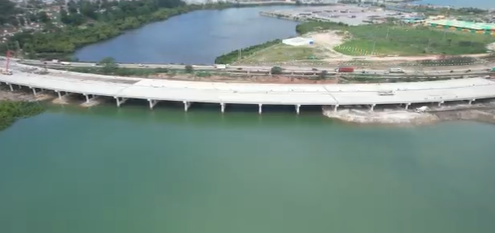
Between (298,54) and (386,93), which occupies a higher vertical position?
(298,54)

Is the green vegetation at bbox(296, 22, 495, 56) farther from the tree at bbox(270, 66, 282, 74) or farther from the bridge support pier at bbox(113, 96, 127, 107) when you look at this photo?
the bridge support pier at bbox(113, 96, 127, 107)

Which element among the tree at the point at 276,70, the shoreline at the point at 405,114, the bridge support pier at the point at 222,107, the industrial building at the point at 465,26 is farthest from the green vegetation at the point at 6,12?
the industrial building at the point at 465,26

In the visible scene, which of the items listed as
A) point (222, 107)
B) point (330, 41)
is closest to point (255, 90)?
point (222, 107)

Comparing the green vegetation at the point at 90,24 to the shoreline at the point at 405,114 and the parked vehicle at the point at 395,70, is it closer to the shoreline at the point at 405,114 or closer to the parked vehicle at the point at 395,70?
the shoreline at the point at 405,114

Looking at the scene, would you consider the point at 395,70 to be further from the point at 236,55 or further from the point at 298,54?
the point at 236,55

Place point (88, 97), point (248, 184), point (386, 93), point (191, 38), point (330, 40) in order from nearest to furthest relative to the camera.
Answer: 1. point (248, 184)
2. point (386, 93)
3. point (88, 97)
4. point (330, 40)
5. point (191, 38)

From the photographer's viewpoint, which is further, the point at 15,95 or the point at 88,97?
the point at 15,95

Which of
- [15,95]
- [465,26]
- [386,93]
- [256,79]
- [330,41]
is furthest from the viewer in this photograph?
[465,26]
